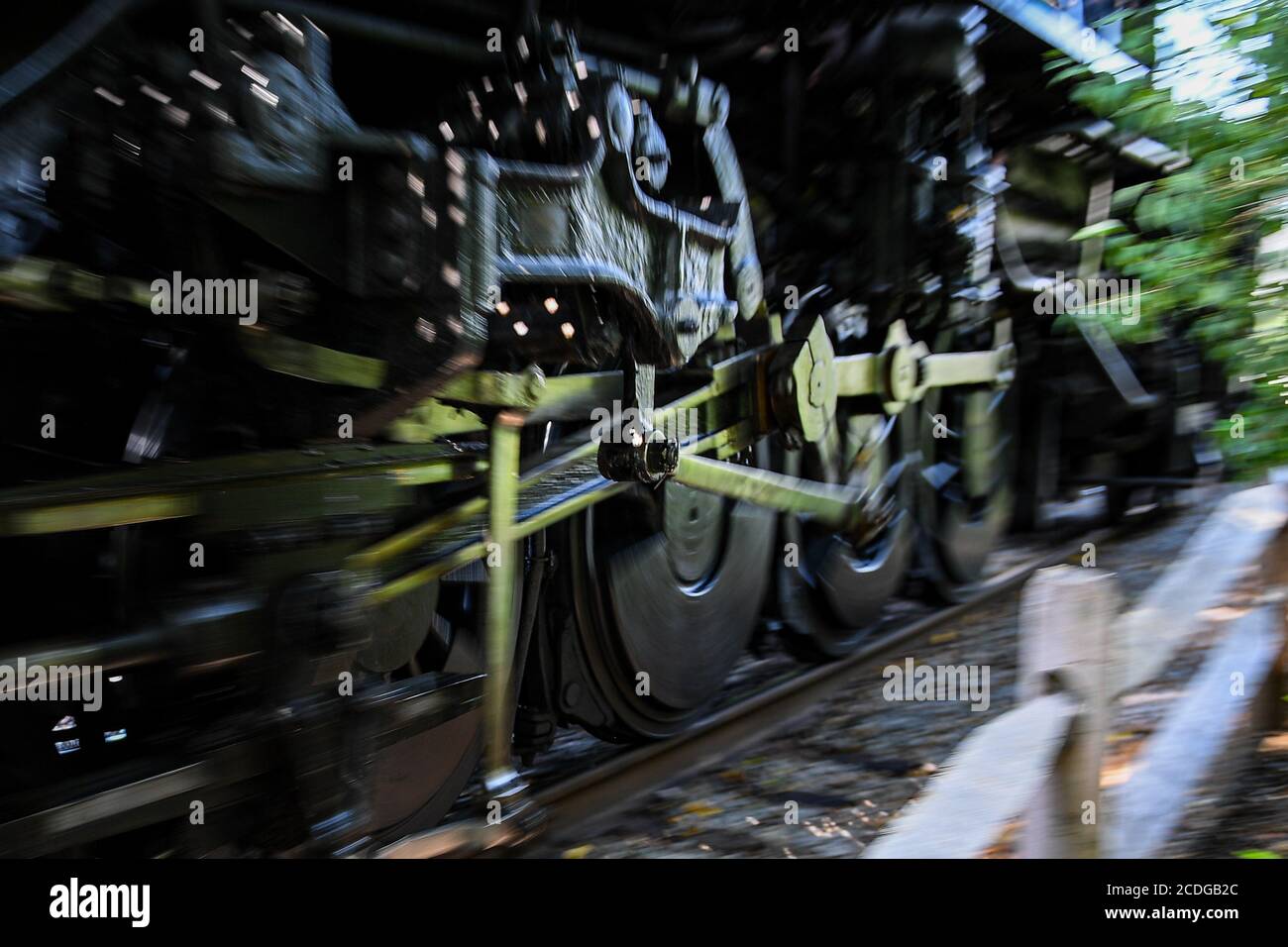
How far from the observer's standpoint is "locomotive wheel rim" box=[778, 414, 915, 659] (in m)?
4.70

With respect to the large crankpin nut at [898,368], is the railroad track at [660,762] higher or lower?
lower

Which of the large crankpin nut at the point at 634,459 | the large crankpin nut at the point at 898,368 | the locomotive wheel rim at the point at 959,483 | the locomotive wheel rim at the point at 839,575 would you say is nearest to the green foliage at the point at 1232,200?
the large crankpin nut at the point at 898,368

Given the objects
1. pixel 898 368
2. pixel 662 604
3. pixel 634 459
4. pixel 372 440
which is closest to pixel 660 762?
pixel 662 604

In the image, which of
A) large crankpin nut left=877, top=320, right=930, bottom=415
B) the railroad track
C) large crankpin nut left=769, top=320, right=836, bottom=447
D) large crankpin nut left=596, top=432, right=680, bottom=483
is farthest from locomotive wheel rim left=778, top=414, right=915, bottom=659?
large crankpin nut left=596, top=432, right=680, bottom=483

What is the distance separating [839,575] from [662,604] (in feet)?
4.13

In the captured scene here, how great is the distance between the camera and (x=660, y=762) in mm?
3752

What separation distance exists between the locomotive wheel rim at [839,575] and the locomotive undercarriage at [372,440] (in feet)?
2.84

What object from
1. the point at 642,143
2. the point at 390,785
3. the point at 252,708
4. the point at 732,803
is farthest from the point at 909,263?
the point at 252,708

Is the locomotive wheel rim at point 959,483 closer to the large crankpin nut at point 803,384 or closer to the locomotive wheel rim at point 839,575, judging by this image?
the locomotive wheel rim at point 839,575

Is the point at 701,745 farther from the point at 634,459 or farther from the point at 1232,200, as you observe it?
the point at 1232,200

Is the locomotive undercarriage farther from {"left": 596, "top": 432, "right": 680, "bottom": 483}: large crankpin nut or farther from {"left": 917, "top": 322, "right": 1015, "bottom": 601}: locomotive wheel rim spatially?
{"left": 917, "top": 322, "right": 1015, "bottom": 601}: locomotive wheel rim

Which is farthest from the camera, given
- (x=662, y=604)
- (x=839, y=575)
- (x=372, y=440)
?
(x=839, y=575)

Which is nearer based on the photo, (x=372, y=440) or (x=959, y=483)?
(x=372, y=440)

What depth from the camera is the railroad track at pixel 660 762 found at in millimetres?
2502
